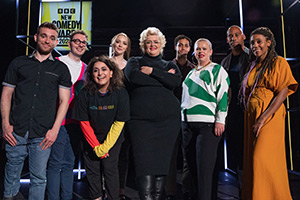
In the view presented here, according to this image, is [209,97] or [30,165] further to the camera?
[209,97]

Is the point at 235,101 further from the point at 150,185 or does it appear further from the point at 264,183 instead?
the point at 150,185

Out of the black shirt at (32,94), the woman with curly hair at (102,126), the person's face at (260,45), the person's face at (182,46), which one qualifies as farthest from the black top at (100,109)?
the person's face at (260,45)

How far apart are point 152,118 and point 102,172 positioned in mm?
584

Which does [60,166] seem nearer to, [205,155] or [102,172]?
[102,172]

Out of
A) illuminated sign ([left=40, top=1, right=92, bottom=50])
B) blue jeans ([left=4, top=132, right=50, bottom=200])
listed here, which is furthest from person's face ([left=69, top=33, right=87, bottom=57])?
illuminated sign ([left=40, top=1, right=92, bottom=50])

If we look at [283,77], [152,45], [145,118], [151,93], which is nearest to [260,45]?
[283,77]

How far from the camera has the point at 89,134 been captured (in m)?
1.80

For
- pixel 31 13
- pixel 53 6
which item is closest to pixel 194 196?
pixel 31 13

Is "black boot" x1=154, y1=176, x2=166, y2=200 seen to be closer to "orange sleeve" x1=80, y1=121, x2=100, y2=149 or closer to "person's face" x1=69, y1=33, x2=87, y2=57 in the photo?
"orange sleeve" x1=80, y1=121, x2=100, y2=149

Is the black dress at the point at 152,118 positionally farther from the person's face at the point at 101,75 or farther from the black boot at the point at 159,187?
the person's face at the point at 101,75

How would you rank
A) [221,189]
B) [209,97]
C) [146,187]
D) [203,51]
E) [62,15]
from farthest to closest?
[62,15] < [221,189] < [203,51] < [209,97] < [146,187]

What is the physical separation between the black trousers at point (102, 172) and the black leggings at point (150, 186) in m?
0.23

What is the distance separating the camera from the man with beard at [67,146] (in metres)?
1.96

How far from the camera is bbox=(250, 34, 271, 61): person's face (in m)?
1.93
